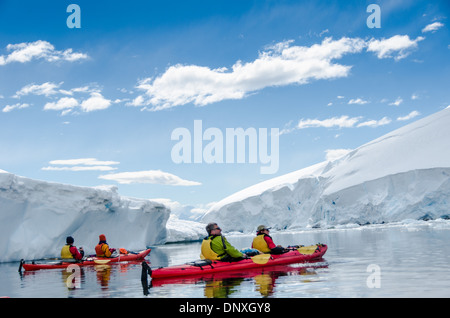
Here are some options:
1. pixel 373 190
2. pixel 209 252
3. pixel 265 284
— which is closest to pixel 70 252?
pixel 209 252

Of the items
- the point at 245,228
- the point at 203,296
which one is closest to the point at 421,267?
the point at 203,296

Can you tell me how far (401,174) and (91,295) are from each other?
39.8 meters

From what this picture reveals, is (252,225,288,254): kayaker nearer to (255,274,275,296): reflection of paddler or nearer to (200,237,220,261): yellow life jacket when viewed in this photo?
(200,237,220,261): yellow life jacket

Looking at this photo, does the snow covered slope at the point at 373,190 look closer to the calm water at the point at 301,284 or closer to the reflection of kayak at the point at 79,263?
Result: the calm water at the point at 301,284

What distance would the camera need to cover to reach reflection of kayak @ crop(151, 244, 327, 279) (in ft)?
30.3

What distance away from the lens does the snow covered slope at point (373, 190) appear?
39.8 meters

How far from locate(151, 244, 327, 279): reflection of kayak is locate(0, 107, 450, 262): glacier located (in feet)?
41.9

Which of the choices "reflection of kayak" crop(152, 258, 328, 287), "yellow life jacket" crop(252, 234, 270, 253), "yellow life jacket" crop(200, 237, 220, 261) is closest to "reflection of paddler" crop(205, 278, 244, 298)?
"reflection of kayak" crop(152, 258, 328, 287)

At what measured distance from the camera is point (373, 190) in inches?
1737

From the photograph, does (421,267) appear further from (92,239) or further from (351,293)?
(92,239)

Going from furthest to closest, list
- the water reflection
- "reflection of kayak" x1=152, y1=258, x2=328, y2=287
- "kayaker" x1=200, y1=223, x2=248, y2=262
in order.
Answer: "kayaker" x1=200, y1=223, x2=248, y2=262 < "reflection of kayak" x1=152, y1=258, x2=328, y2=287 < the water reflection

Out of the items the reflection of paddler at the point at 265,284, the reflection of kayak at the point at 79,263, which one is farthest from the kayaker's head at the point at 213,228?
the reflection of kayak at the point at 79,263

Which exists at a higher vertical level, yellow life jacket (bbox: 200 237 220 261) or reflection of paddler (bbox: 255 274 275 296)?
yellow life jacket (bbox: 200 237 220 261)
